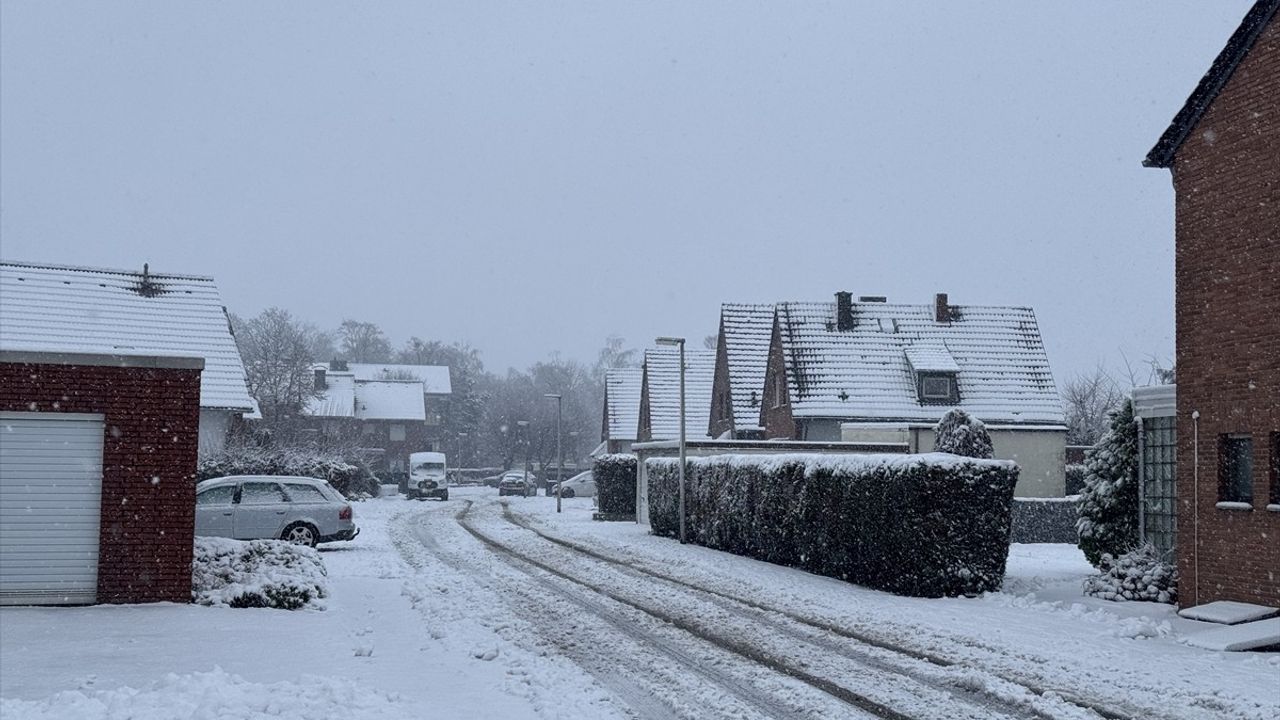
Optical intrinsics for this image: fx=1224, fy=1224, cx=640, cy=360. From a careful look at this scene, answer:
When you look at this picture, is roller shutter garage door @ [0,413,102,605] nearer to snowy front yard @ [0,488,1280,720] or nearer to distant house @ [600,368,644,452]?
snowy front yard @ [0,488,1280,720]

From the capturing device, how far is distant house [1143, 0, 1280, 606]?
14.4 m

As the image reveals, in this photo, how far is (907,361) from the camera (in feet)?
140

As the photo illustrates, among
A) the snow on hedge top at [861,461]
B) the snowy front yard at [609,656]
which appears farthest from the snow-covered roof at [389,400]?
the snowy front yard at [609,656]

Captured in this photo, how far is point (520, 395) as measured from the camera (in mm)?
122375

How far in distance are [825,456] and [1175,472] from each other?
18.3ft

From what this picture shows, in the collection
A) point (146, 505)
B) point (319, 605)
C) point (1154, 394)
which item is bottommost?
point (319, 605)

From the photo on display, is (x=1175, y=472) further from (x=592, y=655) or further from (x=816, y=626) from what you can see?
(x=592, y=655)

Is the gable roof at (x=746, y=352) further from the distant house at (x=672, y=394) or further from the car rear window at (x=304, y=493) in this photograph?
the car rear window at (x=304, y=493)

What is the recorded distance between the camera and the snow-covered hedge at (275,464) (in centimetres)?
3572

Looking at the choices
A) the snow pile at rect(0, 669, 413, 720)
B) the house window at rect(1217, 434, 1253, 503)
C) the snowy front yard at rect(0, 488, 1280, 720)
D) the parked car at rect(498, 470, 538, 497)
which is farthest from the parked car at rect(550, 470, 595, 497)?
the snow pile at rect(0, 669, 413, 720)

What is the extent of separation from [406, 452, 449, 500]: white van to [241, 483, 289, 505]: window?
119ft

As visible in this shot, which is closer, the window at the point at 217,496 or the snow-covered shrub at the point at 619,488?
the window at the point at 217,496

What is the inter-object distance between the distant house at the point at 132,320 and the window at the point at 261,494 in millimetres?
14010

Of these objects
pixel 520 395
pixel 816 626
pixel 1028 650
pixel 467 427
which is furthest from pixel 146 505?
pixel 520 395
